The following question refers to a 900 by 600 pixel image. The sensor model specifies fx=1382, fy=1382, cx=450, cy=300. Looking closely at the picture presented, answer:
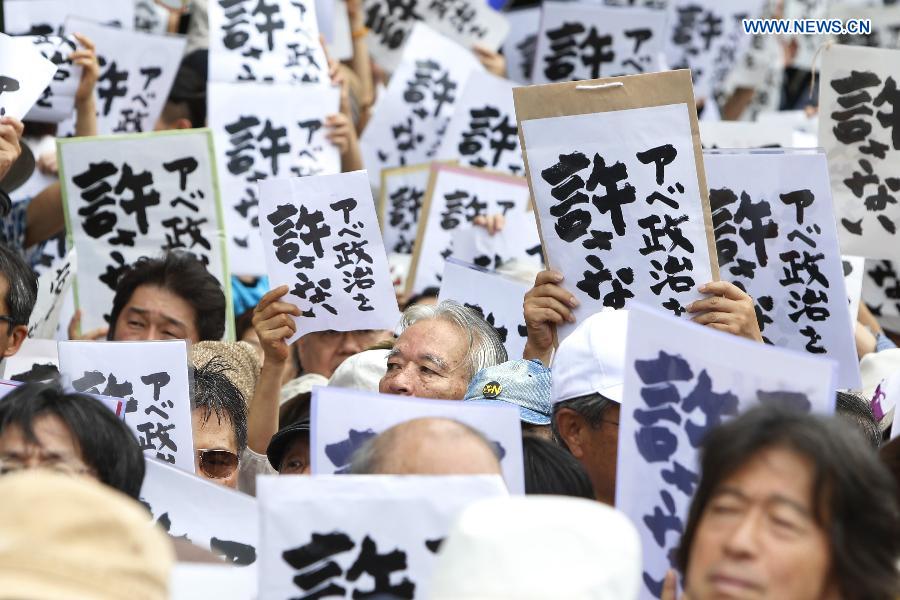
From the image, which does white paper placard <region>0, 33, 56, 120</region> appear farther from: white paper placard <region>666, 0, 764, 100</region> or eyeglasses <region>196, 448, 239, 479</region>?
white paper placard <region>666, 0, 764, 100</region>

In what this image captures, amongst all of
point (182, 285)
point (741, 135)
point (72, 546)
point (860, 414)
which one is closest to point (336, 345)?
point (182, 285)

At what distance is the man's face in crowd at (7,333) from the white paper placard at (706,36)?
18.6 feet

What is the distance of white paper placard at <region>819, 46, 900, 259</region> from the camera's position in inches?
203

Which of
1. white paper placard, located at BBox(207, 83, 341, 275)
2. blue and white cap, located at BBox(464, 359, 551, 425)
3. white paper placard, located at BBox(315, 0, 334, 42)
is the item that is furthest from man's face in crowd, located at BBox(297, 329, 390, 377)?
white paper placard, located at BBox(315, 0, 334, 42)

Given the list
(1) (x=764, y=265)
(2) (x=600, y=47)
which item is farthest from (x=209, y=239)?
(2) (x=600, y=47)

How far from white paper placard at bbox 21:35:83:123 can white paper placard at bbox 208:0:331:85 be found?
0.80 meters

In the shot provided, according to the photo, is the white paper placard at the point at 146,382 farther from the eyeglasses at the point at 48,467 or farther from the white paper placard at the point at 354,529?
the white paper placard at the point at 354,529

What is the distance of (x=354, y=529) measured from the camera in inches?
115

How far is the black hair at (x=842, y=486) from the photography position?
2438 millimetres

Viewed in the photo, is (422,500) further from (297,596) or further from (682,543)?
(682,543)

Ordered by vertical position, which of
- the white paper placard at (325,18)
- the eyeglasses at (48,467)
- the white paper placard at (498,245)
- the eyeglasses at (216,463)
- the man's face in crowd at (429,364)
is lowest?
the eyeglasses at (216,463)

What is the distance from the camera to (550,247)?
4.39 metres

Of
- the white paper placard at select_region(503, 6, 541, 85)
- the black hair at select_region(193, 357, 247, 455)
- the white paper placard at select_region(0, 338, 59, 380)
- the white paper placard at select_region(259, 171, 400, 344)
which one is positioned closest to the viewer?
the black hair at select_region(193, 357, 247, 455)

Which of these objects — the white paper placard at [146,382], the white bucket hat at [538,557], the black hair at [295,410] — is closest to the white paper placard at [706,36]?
the black hair at [295,410]
